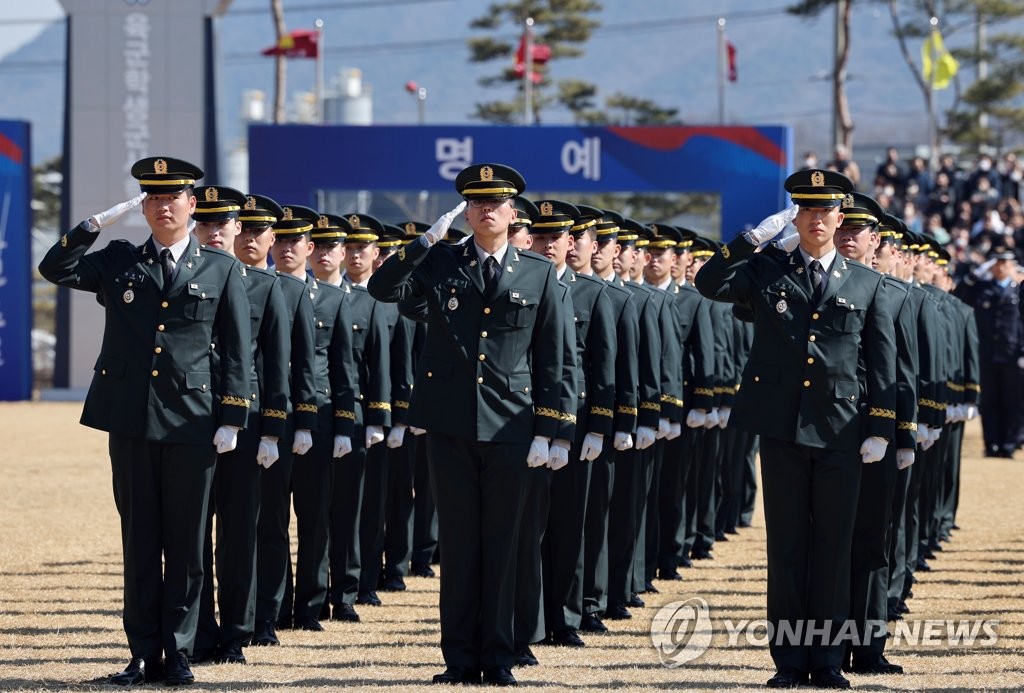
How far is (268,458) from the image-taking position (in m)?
8.29

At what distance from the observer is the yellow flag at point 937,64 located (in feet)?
150

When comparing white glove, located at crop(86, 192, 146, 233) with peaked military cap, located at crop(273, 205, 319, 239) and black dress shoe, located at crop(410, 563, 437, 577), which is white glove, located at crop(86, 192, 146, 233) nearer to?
peaked military cap, located at crop(273, 205, 319, 239)

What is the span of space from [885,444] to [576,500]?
1901 mm

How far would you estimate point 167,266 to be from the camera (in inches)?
303

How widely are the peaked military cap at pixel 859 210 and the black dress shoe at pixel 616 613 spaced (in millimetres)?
2716

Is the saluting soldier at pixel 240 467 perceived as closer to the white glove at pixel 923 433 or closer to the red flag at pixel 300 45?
the white glove at pixel 923 433

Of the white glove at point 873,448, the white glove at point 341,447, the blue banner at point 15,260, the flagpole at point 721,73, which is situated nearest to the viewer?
the white glove at point 873,448

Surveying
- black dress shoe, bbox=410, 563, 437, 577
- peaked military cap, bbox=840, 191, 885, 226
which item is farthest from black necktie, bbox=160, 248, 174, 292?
black dress shoe, bbox=410, 563, 437, 577

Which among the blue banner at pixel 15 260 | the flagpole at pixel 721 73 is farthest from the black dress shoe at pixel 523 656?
the flagpole at pixel 721 73

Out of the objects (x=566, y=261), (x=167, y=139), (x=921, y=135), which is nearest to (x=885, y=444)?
(x=566, y=261)

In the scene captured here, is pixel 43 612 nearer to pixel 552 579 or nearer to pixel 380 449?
pixel 380 449

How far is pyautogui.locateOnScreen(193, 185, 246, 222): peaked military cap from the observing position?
8453mm

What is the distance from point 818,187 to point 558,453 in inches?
62.7

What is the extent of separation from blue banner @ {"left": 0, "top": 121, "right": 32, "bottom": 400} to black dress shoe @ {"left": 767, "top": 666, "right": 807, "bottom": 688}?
77.3 ft
